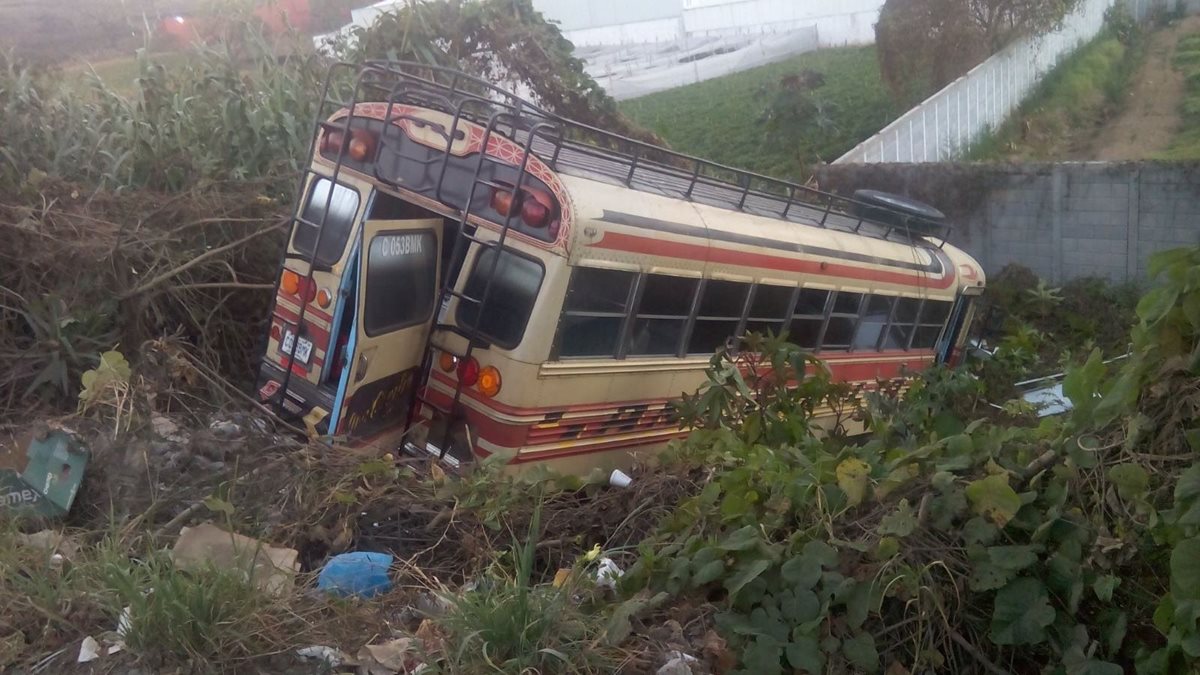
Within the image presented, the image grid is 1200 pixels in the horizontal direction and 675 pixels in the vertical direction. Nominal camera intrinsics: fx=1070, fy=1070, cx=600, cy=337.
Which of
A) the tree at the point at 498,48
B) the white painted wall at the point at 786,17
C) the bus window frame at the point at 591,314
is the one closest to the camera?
the bus window frame at the point at 591,314

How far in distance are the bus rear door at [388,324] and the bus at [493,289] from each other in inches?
0.5

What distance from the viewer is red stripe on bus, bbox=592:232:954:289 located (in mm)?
6566

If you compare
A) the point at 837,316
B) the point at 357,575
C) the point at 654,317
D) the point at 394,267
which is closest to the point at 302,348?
the point at 394,267

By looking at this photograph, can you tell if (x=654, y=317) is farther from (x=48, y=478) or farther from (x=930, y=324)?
(x=930, y=324)

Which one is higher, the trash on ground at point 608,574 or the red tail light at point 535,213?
the red tail light at point 535,213

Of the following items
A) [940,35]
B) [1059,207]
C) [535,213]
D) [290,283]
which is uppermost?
[940,35]

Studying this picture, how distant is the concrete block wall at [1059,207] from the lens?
1409cm

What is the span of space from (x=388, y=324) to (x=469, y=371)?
0.55 meters

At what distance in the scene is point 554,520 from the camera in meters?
5.02

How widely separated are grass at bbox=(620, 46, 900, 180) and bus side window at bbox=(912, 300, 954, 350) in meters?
7.42

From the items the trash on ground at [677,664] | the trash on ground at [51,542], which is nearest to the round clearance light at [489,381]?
the trash on ground at [51,542]

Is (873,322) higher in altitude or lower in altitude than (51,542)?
higher

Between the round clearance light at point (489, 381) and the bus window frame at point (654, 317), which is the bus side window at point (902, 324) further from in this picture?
the round clearance light at point (489, 381)

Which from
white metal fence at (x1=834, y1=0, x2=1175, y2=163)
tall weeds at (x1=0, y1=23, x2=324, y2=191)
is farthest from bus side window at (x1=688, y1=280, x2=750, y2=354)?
white metal fence at (x1=834, y1=0, x2=1175, y2=163)
